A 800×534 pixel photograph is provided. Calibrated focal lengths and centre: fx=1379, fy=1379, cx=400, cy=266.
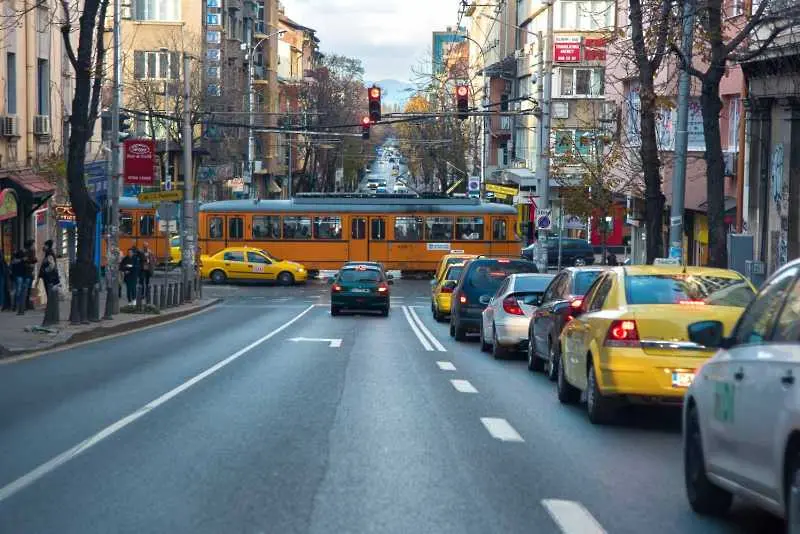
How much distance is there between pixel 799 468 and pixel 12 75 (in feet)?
107

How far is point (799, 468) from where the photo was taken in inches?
255

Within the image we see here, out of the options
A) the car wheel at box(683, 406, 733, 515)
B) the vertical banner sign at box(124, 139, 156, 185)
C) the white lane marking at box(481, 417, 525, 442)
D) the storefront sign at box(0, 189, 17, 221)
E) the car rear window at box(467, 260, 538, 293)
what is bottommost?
the white lane marking at box(481, 417, 525, 442)

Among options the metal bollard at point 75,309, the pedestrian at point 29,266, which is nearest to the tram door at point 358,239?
the pedestrian at point 29,266

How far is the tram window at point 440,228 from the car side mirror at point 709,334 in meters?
51.8

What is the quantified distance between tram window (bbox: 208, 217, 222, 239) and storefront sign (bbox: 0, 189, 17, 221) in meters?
26.0

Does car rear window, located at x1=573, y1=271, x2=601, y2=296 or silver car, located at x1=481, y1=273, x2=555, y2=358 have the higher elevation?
car rear window, located at x1=573, y1=271, x2=601, y2=296

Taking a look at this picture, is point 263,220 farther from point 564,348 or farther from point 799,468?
point 799,468

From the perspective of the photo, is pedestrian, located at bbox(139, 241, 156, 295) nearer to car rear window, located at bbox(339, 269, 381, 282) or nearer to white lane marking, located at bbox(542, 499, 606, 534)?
car rear window, located at bbox(339, 269, 381, 282)

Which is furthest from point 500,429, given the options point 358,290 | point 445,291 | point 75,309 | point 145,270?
point 145,270

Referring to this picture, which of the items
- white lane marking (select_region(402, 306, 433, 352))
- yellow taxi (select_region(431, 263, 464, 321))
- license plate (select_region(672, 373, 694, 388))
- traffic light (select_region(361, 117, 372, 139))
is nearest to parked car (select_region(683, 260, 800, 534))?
license plate (select_region(672, 373, 694, 388))

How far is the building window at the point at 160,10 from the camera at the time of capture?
78562 millimetres

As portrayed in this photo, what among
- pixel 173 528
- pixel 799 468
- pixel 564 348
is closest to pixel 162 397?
pixel 564 348

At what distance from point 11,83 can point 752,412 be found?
31.6m

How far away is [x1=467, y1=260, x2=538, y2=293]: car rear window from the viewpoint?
28.2m
